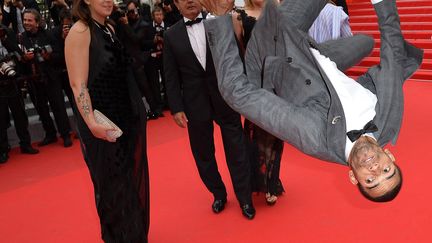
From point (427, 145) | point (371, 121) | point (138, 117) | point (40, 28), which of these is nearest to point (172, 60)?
point (138, 117)

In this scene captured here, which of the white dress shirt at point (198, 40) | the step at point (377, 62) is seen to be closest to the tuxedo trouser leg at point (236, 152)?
the white dress shirt at point (198, 40)

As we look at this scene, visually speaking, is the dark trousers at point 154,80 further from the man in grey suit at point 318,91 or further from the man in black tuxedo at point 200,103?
the man in grey suit at point 318,91

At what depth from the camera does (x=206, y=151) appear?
3.28m

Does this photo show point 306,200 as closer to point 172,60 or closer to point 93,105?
point 172,60

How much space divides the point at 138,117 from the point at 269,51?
2.88 ft

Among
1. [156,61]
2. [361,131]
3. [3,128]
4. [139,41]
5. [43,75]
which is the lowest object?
[3,128]

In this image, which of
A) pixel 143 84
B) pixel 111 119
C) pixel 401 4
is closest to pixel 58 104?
pixel 143 84

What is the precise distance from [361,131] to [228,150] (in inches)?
56.8

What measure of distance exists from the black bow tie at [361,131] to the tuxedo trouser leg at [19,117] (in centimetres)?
431

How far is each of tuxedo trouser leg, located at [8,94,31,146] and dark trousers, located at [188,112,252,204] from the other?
2.81 metres

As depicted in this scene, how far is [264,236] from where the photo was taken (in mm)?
3045

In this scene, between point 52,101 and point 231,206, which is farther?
point 52,101

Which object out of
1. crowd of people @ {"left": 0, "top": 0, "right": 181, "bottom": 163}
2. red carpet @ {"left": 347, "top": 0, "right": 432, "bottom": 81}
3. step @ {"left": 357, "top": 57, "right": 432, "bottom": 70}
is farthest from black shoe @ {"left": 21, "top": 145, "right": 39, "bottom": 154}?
step @ {"left": 357, "top": 57, "right": 432, "bottom": 70}

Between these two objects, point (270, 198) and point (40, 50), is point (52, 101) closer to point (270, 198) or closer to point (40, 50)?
point (40, 50)
